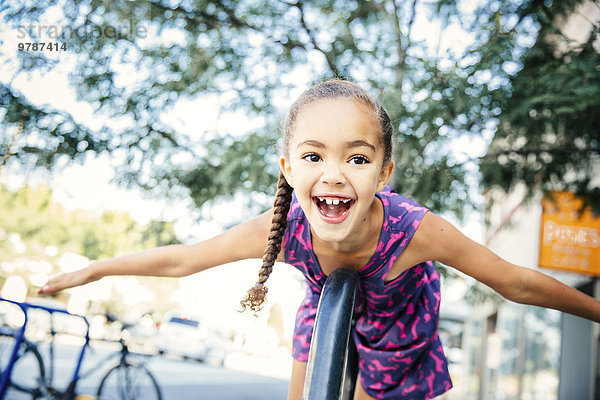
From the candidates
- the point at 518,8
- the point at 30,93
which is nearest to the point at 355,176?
the point at 30,93

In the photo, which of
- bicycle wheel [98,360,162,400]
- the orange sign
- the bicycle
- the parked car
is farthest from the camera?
the parked car

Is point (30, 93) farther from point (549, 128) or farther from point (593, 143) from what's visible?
point (593, 143)

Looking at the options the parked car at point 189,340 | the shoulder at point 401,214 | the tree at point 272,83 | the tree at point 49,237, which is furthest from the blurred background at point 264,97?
the tree at point 49,237

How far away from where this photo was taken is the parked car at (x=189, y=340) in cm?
1458

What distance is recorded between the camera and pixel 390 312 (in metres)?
1.89

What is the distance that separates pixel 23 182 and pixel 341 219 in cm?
328

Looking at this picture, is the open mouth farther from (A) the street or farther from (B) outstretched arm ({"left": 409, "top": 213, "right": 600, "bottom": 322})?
(A) the street

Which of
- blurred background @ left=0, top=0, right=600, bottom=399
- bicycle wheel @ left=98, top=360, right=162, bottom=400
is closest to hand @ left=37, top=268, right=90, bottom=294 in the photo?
blurred background @ left=0, top=0, right=600, bottom=399

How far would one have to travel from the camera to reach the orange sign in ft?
22.8

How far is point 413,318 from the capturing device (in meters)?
1.99

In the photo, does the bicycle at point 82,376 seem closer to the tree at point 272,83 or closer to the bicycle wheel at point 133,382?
the bicycle wheel at point 133,382

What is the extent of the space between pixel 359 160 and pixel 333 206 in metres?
0.14

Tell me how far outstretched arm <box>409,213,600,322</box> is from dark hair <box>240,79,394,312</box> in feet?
0.95

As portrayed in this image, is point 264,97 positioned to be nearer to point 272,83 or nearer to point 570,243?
point 272,83
